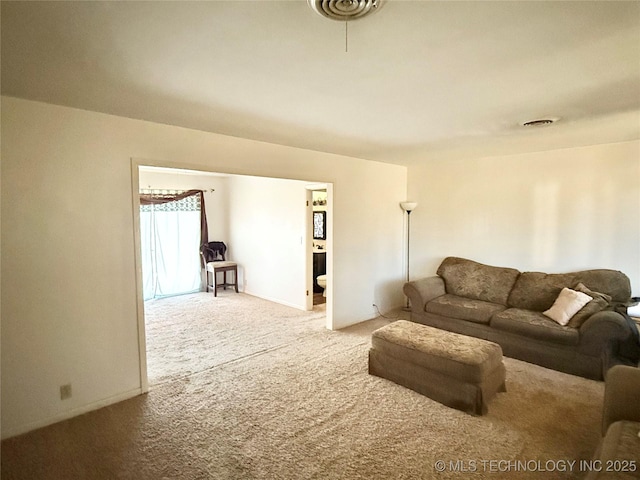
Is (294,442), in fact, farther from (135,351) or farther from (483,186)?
(483,186)

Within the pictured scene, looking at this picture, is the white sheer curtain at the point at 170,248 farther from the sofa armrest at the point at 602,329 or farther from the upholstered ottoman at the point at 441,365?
the sofa armrest at the point at 602,329

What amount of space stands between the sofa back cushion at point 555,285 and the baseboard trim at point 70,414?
4.28m

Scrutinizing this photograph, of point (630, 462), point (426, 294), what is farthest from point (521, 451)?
point (426, 294)

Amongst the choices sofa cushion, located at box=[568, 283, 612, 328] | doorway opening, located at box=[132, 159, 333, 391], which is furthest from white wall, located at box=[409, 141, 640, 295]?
doorway opening, located at box=[132, 159, 333, 391]

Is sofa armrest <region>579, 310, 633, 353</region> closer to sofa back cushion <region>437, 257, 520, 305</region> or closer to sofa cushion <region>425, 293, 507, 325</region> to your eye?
sofa cushion <region>425, 293, 507, 325</region>

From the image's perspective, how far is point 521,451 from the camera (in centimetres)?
226

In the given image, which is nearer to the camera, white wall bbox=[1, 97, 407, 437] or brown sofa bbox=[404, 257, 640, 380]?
white wall bbox=[1, 97, 407, 437]

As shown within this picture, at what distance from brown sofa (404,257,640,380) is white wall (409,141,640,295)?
11.1 inches

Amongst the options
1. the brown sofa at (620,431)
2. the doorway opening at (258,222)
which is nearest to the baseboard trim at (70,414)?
the doorway opening at (258,222)

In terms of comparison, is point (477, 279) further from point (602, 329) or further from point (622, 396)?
point (622, 396)

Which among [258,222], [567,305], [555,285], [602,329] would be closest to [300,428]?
[602,329]

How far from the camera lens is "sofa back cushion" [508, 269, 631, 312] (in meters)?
3.71

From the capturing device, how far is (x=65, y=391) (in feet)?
8.61

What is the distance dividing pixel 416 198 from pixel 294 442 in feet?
14.1
